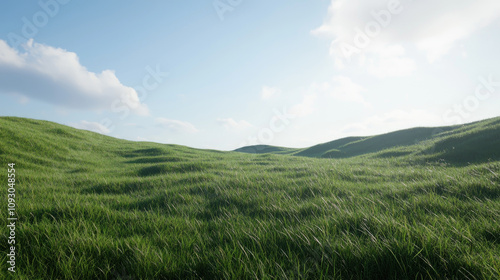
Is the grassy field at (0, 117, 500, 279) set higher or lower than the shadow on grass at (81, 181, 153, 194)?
lower

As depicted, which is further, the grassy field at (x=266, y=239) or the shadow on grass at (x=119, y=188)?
the shadow on grass at (x=119, y=188)

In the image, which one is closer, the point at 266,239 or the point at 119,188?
the point at 266,239

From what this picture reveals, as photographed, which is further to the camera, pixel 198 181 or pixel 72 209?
pixel 198 181

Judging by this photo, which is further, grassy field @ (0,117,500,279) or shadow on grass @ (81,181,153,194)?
shadow on grass @ (81,181,153,194)

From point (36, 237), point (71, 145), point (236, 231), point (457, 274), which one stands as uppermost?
point (71, 145)

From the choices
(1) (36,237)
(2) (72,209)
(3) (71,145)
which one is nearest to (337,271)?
(1) (36,237)

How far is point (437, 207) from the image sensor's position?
301 cm

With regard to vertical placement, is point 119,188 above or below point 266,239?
above

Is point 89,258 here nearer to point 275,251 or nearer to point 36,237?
point 36,237

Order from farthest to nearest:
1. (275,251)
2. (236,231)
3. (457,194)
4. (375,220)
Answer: (457,194), (236,231), (375,220), (275,251)

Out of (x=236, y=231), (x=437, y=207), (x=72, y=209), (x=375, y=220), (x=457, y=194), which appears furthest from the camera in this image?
(x=457, y=194)

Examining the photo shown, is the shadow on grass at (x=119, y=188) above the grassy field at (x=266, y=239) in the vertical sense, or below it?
above

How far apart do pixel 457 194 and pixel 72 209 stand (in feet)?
19.5

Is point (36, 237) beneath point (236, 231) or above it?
above
